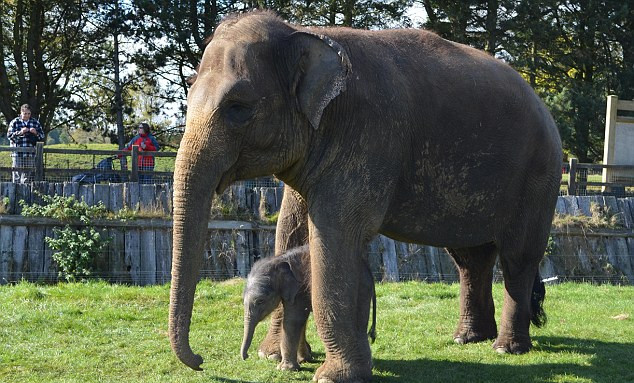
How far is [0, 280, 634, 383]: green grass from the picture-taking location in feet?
21.3

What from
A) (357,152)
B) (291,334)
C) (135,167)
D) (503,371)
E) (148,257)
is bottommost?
(503,371)

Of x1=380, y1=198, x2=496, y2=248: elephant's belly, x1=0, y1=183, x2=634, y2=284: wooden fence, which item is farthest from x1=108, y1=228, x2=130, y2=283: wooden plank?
x1=380, y1=198, x2=496, y2=248: elephant's belly

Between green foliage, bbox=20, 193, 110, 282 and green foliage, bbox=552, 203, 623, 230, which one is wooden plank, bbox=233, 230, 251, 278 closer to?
green foliage, bbox=20, 193, 110, 282

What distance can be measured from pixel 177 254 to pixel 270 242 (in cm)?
863

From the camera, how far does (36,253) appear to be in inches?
517

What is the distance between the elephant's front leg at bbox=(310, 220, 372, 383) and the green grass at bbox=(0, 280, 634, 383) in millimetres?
445

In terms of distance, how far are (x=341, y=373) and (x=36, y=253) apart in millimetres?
8610

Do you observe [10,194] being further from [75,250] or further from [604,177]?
[604,177]

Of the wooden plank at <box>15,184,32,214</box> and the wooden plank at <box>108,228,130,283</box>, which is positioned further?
the wooden plank at <box>15,184,32,214</box>

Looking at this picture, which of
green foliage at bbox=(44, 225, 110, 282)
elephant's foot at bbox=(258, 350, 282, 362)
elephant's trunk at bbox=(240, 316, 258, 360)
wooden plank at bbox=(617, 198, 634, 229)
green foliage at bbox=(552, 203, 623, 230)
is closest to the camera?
elephant's trunk at bbox=(240, 316, 258, 360)

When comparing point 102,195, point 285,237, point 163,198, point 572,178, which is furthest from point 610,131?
point 285,237

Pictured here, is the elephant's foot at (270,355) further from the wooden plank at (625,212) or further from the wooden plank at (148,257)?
the wooden plank at (625,212)

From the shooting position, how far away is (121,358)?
6871 millimetres

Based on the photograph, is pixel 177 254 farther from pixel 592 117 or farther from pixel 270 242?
pixel 592 117
